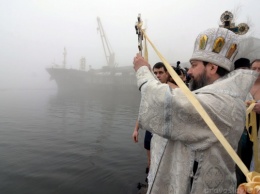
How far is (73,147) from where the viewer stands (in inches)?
279

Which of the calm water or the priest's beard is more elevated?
the priest's beard

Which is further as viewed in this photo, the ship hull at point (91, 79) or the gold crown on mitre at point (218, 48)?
the ship hull at point (91, 79)

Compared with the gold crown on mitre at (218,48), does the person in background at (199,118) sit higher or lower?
lower

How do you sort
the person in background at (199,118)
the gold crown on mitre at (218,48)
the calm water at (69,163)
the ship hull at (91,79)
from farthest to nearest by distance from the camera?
1. the ship hull at (91,79)
2. the calm water at (69,163)
3. the gold crown on mitre at (218,48)
4. the person in background at (199,118)

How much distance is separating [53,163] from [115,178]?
6.26 feet

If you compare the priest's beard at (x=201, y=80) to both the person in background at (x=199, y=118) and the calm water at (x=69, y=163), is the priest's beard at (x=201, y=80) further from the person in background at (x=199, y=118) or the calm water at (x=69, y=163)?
the calm water at (x=69, y=163)

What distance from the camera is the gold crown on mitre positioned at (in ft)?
4.92

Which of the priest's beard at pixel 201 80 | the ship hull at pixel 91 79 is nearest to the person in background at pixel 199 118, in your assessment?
the priest's beard at pixel 201 80

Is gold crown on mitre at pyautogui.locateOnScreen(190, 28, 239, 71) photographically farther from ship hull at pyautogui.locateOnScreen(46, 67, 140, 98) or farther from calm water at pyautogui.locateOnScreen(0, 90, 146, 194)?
ship hull at pyautogui.locateOnScreen(46, 67, 140, 98)

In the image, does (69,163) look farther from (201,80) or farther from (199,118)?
(199,118)

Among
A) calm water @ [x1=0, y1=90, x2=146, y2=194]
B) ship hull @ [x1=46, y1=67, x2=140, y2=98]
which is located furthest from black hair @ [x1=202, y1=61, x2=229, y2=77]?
ship hull @ [x1=46, y1=67, x2=140, y2=98]

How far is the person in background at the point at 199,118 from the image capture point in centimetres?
129

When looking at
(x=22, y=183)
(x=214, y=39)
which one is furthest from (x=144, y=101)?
(x=22, y=183)

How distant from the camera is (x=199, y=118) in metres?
1.27
